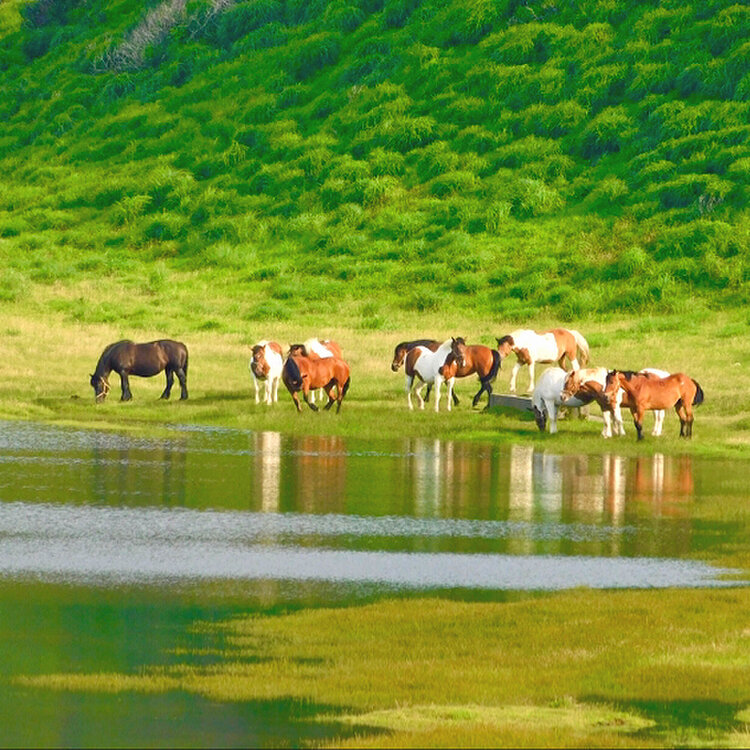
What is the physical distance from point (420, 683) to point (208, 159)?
59.4 meters

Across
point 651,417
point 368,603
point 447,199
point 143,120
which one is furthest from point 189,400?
point 143,120

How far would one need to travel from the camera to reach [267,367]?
34.7 metres

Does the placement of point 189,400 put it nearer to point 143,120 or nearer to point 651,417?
point 651,417

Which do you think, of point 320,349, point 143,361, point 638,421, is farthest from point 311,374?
point 638,421

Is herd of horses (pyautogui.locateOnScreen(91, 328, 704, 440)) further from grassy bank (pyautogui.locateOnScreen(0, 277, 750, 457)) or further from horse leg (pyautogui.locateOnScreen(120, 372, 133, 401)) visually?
grassy bank (pyautogui.locateOnScreen(0, 277, 750, 457))

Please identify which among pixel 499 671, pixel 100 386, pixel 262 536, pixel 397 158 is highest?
pixel 397 158

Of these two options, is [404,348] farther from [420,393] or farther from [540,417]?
[540,417]

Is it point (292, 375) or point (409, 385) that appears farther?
point (409, 385)

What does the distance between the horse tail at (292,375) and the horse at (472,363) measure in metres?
2.85

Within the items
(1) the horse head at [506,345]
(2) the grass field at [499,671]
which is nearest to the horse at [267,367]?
(1) the horse head at [506,345]

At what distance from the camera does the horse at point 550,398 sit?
3106 centimetres

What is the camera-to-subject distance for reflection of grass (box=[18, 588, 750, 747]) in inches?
463

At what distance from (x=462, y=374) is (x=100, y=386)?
7.33 m

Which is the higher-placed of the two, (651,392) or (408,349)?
(408,349)
